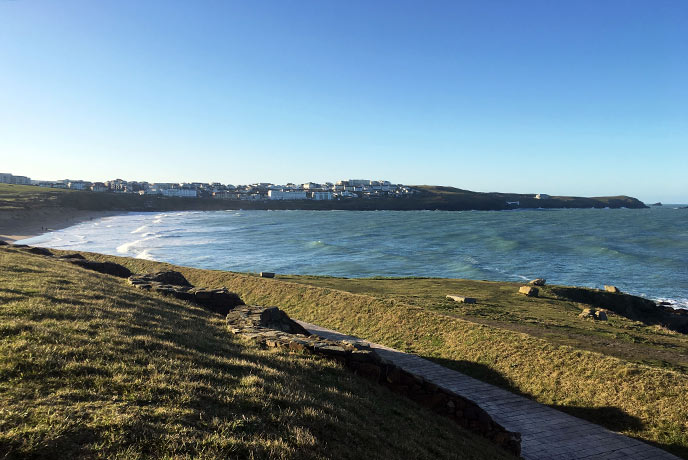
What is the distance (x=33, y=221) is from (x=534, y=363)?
5502 inches

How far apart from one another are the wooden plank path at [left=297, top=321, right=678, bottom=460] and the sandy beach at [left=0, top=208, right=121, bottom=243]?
98.3 metres

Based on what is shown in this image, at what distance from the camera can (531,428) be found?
46.4ft

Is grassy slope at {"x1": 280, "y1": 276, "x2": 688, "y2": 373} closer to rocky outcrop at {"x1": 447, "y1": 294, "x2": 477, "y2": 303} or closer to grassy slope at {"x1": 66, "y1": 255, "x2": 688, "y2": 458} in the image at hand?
rocky outcrop at {"x1": 447, "y1": 294, "x2": 477, "y2": 303}

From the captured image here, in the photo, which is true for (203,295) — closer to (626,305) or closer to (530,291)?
(530,291)

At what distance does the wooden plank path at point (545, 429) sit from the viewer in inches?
498

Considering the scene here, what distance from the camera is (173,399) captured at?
7.41 meters

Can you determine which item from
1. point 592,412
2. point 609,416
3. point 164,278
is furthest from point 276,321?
point 609,416

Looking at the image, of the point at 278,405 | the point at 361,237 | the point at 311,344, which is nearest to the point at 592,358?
the point at 311,344

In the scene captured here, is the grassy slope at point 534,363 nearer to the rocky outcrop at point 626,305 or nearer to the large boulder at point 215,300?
the large boulder at point 215,300

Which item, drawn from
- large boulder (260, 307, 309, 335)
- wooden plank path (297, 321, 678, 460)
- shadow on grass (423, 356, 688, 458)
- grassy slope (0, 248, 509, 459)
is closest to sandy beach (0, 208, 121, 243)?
large boulder (260, 307, 309, 335)

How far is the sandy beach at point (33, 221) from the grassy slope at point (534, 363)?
295ft

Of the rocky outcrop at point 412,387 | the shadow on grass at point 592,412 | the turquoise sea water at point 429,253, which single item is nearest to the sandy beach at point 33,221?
the turquoise sea water at point 429,253

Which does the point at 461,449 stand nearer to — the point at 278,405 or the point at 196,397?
the point at 278,405

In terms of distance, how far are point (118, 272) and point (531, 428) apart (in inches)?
1039
